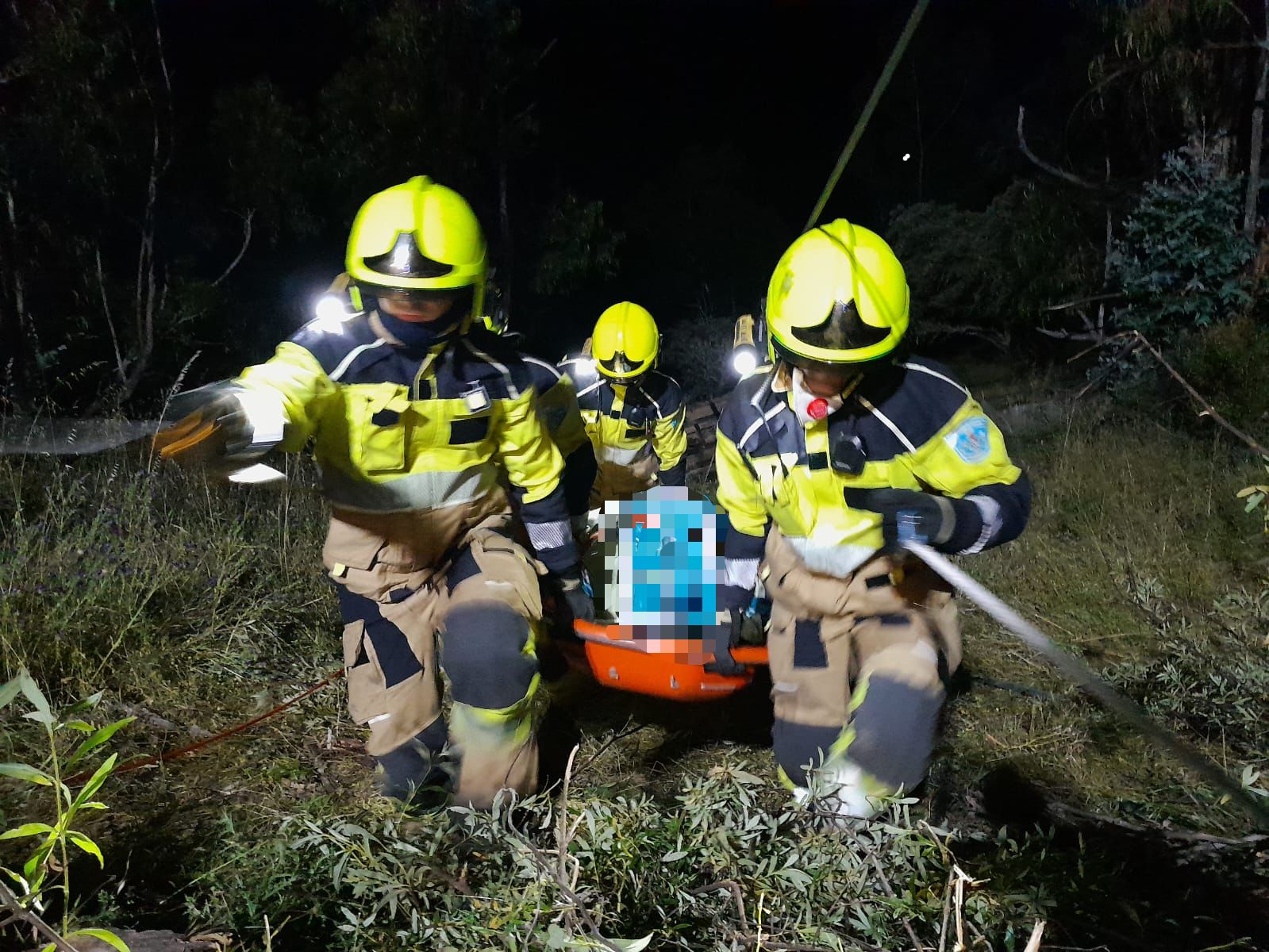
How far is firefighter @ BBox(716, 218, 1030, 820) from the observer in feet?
7.91

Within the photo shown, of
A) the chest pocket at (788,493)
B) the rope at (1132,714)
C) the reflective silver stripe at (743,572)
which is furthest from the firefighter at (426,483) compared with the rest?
the rope at (1132,714)

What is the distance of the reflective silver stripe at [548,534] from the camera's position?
10.0 ft

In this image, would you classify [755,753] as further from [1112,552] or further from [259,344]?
[259,344]

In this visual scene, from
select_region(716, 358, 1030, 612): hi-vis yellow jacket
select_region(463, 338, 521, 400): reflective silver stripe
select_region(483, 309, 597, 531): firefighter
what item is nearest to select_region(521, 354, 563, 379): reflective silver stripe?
select_region(483, 309, 597, 531): firefighter

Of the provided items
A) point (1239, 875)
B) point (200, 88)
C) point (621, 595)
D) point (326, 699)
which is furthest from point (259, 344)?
point (1239, 875)

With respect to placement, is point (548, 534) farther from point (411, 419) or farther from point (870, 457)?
point (870, 457)

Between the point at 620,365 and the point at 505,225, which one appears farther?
the point at 505,225

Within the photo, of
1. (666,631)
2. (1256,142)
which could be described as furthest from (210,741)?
(1256,142)

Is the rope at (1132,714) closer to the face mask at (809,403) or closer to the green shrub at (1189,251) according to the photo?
the face mask at (809,403)

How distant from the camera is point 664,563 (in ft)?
10.5

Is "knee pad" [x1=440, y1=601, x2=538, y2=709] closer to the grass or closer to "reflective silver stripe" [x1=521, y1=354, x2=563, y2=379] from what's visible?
the grass

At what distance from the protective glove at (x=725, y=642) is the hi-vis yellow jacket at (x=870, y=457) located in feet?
1.26

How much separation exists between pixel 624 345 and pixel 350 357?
3300 millimetres

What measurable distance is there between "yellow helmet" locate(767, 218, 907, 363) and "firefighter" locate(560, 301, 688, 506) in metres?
3.27
